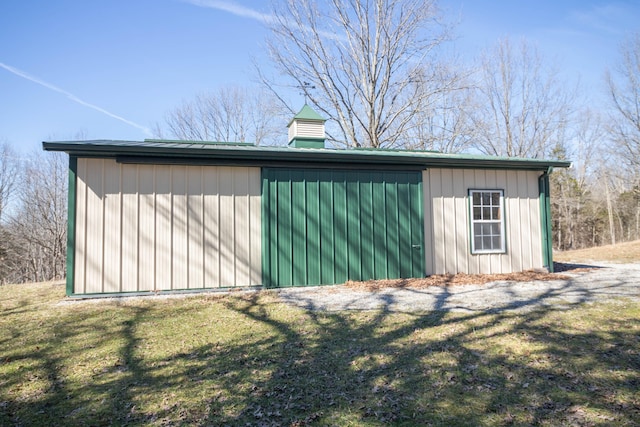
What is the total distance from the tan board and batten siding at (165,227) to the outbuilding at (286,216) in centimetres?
2

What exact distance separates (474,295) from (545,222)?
436cm

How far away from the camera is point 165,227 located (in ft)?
24.8

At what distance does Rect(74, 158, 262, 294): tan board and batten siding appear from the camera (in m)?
7.22

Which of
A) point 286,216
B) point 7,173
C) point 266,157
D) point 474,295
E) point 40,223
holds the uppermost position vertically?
point 7,173

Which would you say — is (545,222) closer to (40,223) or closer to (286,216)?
(286,216)

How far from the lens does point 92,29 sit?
381 inches

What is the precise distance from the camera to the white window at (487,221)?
30.7ft

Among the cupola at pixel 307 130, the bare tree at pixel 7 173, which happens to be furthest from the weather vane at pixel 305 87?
the bare tree at pixel 7 173

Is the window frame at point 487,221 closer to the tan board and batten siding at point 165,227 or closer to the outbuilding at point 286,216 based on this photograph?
the outbuilding at point 286,216

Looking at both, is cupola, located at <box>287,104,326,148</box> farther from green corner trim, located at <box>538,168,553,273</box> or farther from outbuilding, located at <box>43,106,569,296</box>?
green corner trim, located at <box>538,168,553,273</box>

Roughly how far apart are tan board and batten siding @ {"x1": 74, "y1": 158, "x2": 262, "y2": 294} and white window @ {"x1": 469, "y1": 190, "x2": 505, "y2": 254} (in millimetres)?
5247

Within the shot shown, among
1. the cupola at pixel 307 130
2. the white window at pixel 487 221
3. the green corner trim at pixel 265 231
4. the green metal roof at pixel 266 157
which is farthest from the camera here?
the cupola at pixel 307 130

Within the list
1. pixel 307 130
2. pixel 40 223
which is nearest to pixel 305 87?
pixel 307 130

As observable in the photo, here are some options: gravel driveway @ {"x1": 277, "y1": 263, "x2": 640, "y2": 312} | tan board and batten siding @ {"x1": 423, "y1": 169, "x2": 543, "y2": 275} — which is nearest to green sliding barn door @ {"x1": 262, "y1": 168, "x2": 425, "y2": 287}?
tan board and batten siding @ {"x1": 423, "y1": 169, "x2": 543, "y2": 275}
